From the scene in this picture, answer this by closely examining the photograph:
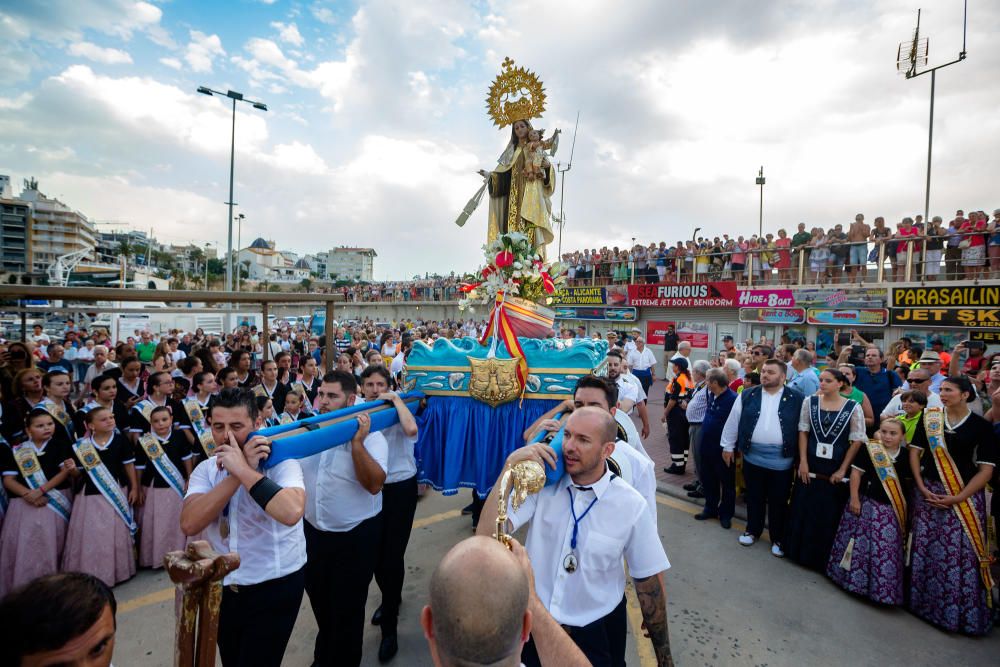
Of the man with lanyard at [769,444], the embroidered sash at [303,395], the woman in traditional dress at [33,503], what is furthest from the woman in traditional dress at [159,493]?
the man with lanyard at [769,444]

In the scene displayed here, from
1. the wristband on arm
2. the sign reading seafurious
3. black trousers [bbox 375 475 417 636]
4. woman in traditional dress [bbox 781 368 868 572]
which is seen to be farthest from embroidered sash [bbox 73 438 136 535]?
the sign reading seafurious

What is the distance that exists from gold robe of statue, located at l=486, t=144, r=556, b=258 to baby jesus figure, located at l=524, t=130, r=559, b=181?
0.19 feet

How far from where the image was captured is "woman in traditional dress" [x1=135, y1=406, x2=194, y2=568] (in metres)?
4.49

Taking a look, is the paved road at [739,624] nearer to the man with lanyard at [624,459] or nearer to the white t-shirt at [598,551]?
the man with lanyard at [624,459]

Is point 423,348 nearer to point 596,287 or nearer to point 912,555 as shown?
point 912,555

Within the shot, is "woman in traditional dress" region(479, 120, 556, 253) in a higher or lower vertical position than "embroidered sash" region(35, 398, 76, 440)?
higher

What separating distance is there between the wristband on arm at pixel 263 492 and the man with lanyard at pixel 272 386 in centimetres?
374

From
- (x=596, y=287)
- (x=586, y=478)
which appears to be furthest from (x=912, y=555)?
(x=596, y=287)

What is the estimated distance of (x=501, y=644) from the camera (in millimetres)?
1116

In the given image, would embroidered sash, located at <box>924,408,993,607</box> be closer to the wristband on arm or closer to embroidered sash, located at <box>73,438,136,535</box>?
Result: the wristband on arm

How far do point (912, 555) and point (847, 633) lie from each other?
3.02ft

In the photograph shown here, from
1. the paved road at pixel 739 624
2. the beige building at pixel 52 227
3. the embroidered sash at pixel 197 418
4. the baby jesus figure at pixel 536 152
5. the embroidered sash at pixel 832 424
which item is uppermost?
the beige building at pixel 52 227

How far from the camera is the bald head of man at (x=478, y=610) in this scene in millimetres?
1110

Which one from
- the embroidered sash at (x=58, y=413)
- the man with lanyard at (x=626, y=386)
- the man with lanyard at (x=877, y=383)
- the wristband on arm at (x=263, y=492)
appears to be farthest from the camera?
the man with lanyard at (x=877, y=383)
